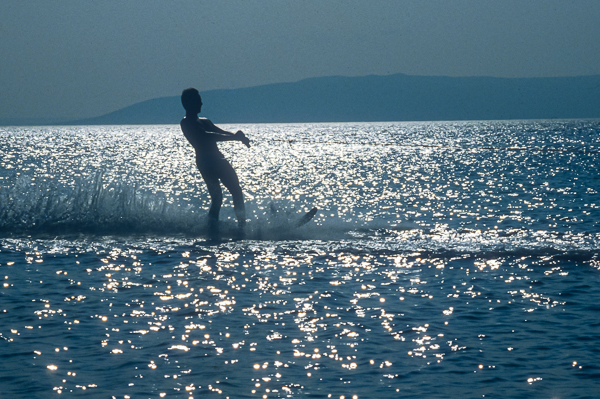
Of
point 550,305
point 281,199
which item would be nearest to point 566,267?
point 550,305

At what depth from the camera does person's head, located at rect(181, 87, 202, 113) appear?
11445mm

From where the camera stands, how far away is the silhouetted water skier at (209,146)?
1153cm

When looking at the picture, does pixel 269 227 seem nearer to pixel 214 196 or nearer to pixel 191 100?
pixel 214 196

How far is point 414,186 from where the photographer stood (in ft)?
106

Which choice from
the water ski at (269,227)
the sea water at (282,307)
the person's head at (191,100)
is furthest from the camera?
the water ski at (269,227)

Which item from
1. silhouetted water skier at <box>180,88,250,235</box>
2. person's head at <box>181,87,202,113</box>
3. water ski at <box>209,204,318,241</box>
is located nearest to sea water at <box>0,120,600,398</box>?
water ski at <box>209,204,318,241</box>

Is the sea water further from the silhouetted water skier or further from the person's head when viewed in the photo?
the person's head

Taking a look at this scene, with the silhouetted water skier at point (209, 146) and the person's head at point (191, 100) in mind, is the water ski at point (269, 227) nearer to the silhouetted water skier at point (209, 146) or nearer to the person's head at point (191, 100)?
the silhouetted water skier at point (209, 146)

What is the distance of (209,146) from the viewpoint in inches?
462

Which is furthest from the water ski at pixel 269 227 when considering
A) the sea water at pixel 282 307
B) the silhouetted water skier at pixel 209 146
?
the silhouetted water skier at pixel 209 146

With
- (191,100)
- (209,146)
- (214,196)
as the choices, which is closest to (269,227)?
(214,196)

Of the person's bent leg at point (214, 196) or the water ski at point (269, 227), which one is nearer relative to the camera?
the person's bent leg at point (214, 196)

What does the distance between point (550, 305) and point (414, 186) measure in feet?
82.7

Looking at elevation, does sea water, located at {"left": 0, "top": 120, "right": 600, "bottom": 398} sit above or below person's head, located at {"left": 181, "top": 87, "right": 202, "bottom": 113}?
below
